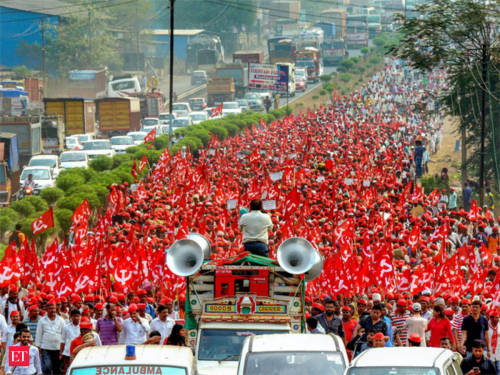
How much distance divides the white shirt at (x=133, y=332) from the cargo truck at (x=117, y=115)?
4430 centimetres

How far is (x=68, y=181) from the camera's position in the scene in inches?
1264

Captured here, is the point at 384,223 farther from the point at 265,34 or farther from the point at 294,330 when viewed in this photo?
the point at 265,34

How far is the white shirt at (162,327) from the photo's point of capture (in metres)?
13.4

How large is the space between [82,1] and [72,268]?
98.7 metres

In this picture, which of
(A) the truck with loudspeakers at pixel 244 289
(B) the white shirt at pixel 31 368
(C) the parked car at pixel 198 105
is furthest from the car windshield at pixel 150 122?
(A) the truck with loudspeakers at pixel 244 289

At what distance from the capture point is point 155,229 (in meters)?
22.2

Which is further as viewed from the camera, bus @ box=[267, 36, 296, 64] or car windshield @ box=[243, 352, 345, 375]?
bus @ box=[267, 36, 296, 64]

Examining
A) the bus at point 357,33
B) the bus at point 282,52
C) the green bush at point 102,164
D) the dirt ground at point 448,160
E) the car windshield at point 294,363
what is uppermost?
the bus at point 357,33

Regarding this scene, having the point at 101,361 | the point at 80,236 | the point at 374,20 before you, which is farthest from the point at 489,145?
the point at 374,20

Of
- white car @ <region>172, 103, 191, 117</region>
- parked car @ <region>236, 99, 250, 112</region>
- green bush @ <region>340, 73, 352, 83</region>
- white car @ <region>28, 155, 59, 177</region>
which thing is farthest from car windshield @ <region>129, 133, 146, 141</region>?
green bush @ <region>340, 73, 352, 83</region>

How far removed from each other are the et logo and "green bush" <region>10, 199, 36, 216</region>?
16.5 metres

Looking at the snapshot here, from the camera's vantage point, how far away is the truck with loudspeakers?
11891mm

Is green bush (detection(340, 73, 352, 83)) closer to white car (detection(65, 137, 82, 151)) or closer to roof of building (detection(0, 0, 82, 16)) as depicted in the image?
roof of building (detection(0, 0, 82, 16))

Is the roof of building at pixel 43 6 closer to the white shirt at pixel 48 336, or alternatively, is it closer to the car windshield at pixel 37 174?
the car windshield at pixel 37 174
